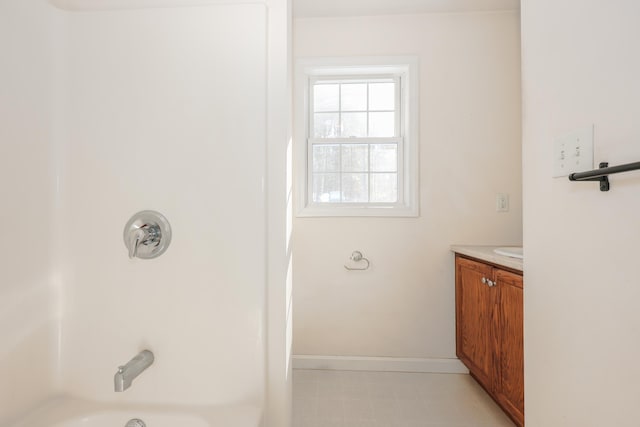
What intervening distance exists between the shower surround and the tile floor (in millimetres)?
974

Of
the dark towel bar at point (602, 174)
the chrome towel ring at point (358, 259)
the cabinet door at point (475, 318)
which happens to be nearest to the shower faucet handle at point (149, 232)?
the dark towel bar at point (602, 174)

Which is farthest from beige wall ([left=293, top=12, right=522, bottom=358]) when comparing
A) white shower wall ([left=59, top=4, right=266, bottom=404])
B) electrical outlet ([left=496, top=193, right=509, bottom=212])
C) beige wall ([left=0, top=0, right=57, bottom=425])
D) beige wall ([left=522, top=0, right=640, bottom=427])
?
beige wall ([left=0, top=0, right=57, bottom=425])

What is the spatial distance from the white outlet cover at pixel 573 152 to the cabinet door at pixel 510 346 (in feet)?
2.70

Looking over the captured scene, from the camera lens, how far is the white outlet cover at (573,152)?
0.86 m

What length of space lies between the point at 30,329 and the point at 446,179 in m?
2.41

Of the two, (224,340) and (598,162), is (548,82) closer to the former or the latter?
(598,162)

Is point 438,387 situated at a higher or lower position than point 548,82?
lower

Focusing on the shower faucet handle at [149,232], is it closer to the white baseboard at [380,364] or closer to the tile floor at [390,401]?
the tile floor at [390,401]

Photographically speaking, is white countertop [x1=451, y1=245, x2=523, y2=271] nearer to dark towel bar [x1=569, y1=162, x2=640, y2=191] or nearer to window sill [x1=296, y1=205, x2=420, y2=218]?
window sill [x1=296, y1=205, x2=420, y2=218]

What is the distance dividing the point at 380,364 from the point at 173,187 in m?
2.00

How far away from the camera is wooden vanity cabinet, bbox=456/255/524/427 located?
1635 millimetres

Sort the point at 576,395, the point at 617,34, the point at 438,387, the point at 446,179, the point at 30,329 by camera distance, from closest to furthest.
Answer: the point at 617,34
the point at 576,395
the point at 30,329
the point at 438,387
the point at 446,179

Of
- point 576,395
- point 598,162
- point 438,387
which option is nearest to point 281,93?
point 598,162

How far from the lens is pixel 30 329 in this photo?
106 cm
